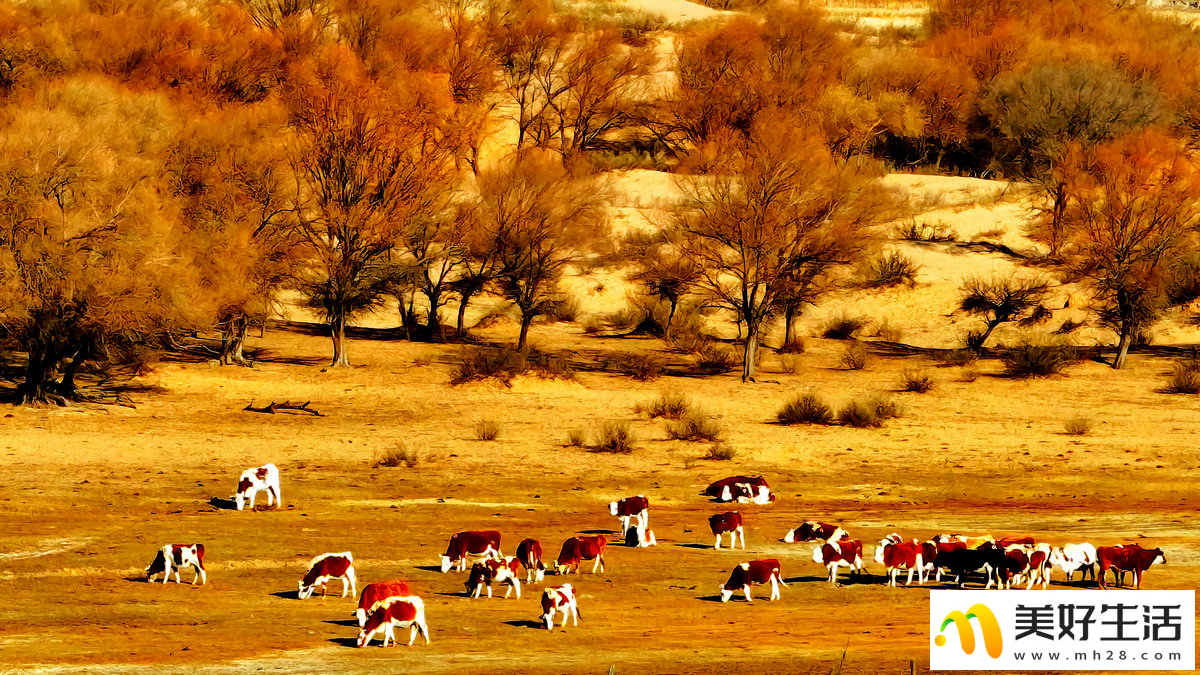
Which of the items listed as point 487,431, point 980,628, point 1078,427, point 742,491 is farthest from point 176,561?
point 1078,427

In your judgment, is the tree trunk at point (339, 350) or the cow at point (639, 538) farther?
the tree trunk at point (339, 350)

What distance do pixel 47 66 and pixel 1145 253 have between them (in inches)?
1703

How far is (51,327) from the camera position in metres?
29.8

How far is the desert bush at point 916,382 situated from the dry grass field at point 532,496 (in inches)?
16.0

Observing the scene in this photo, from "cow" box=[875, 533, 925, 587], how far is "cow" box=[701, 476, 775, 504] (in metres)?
5.87

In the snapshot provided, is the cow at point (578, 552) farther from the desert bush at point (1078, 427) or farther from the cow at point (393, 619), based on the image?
the desert bush at point (1078, 427)

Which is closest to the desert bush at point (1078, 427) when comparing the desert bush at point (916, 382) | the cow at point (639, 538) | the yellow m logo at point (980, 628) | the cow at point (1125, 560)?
the desert bush at point (916, 382)

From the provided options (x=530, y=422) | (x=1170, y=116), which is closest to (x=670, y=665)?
(x=530, y=422)

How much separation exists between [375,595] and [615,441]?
1375 cm

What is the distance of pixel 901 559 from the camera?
15.8 meters

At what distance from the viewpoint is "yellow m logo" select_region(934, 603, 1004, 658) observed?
42.0ft

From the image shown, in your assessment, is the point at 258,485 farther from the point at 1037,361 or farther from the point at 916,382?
the point at 1037,361

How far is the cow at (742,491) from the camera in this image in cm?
2197

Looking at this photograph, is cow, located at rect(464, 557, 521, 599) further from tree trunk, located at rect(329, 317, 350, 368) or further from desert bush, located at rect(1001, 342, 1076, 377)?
desert bush, located at rect(1001, 342, 1076, 377)
